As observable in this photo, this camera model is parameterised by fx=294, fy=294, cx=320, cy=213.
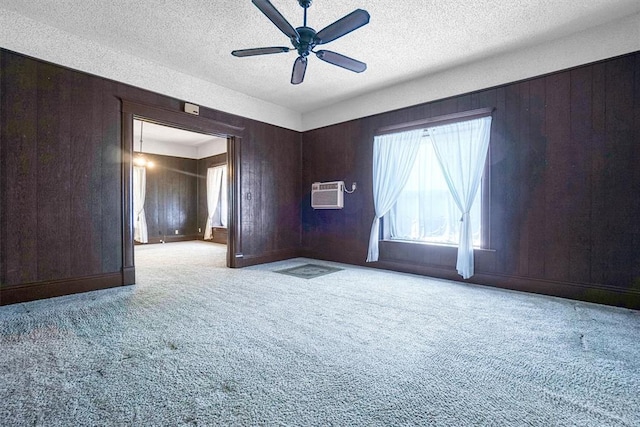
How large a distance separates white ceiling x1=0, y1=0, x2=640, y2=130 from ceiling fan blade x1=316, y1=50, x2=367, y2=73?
0.39 meters

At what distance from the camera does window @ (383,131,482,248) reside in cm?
393

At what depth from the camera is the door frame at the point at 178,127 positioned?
11.8ft

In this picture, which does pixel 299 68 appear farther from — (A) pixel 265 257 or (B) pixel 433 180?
(A) pixel 265 257

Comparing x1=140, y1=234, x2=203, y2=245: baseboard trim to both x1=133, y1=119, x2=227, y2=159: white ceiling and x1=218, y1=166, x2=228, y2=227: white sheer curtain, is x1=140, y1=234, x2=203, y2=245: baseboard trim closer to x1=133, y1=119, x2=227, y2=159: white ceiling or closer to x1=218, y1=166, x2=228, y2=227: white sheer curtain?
x1=218, y1=166, x2=228, y2=227: white sheer curtain

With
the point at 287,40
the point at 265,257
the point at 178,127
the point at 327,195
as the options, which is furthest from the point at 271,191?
the point at 287,40

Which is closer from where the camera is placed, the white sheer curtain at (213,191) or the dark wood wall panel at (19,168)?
Answer: the dark wood wall panel at (19,168)

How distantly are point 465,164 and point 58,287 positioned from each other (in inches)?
194

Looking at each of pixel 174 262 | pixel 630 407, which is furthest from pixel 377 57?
pixel 174 262

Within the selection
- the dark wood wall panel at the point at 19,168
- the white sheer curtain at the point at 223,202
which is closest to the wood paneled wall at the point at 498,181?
the dark wood wall panel at the point at 19,168

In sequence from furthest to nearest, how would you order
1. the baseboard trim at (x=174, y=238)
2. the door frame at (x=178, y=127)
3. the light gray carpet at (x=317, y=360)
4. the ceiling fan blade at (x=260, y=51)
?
the baseboard trim at (x=174, y=238) → the door frame at (x=178, y=127) → the ceiling fan blade at (x=260, y=51) → the light gray carpet at (x=317, y=360)

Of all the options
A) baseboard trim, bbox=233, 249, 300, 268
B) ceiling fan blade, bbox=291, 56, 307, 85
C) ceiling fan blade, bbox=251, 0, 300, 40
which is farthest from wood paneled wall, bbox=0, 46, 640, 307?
ceiling fan blade, bbox=251, 0, 300, 40

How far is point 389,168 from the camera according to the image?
453 centimetres

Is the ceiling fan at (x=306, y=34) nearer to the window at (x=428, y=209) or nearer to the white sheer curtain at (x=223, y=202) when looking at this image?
the window at (x=428, y=209)

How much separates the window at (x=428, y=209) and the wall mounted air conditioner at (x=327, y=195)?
964 millimetres
